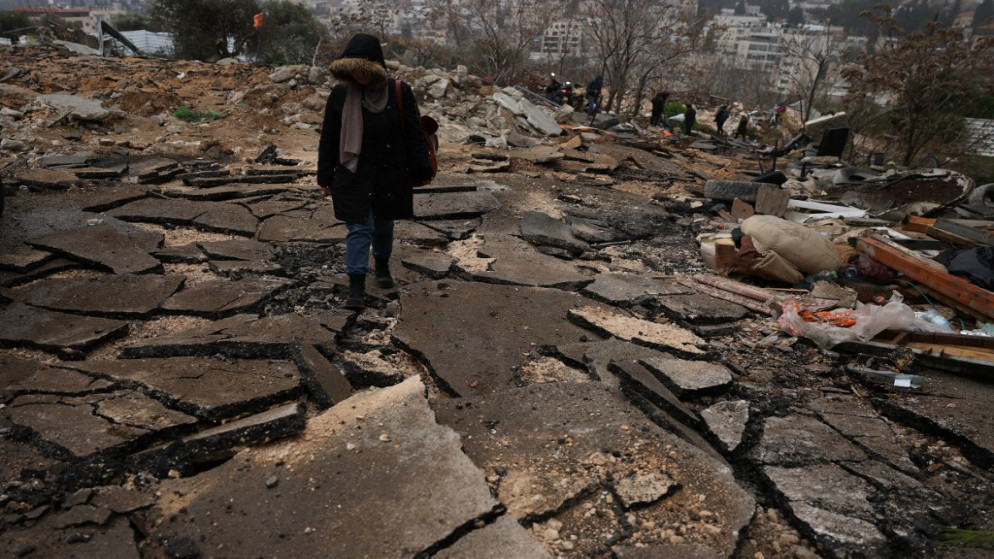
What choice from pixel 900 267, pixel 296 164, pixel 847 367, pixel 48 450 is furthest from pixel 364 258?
pixel 296 164

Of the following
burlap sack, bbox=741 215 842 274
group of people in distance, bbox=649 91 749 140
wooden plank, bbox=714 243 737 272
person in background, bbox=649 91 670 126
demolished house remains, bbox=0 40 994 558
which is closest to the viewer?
demolished house remains, bbox=0 40 994 558

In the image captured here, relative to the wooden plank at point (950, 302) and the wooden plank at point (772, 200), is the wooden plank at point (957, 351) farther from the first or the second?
the wooden plank at point (772, 200)

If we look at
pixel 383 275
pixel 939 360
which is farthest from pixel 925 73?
pixel 383 275

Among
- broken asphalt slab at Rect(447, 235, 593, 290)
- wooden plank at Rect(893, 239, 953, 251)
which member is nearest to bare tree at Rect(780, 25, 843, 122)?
wooden plank at Rect(893, 239, 953, 251)

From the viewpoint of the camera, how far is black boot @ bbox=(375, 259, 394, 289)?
150 inches

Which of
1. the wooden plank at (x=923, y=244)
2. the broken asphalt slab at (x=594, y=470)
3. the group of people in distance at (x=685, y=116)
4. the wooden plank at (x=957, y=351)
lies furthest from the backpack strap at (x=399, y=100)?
the group of people in distance at (x=685, y=116)

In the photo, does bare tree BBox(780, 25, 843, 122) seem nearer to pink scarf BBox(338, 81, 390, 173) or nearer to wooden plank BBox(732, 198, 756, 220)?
wooden plank BBox(732, 198, 756, 220)

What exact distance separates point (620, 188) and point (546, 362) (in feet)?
18.7

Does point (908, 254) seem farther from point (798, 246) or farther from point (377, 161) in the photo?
point (377, 161)

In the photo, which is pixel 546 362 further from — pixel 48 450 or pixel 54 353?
pixel 54 353

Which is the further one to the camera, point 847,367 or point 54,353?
point 847,367

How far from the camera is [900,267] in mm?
4488

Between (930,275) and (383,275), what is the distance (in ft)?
13.0

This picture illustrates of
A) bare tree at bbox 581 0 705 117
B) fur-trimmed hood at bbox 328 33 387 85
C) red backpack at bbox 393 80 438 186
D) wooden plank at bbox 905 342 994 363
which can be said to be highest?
bare tree at bbox 581 0 705 117
